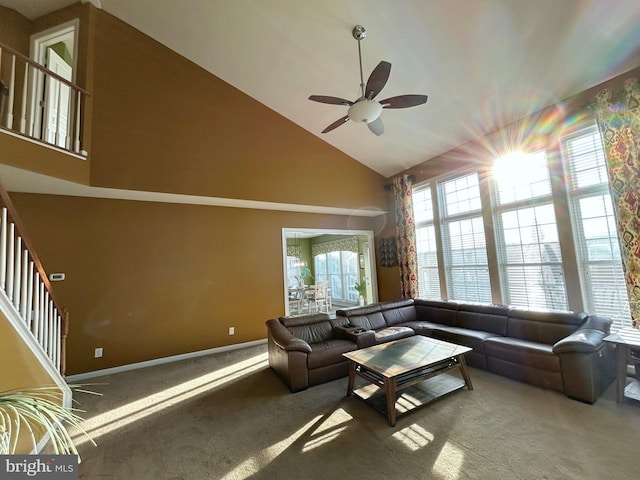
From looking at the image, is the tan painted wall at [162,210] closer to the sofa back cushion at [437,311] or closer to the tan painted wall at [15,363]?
the tan painted wall at [15,363]

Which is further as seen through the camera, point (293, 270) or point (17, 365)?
point (293, 270)

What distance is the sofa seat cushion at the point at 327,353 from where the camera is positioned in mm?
3336

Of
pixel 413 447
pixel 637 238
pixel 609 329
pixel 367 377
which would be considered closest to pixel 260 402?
pixel 367 377

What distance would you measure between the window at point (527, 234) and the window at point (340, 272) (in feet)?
15.2

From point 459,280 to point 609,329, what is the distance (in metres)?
2.19

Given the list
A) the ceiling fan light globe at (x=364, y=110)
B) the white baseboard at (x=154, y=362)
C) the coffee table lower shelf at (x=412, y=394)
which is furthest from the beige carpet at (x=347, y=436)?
the ceiling fan light globe at (x=364, y=110)

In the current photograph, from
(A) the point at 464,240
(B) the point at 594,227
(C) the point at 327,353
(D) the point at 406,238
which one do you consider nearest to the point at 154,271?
(C) the point at 327,353

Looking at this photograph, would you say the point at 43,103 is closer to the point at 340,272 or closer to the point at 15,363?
the point at 15,363

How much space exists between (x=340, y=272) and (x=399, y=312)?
463cm

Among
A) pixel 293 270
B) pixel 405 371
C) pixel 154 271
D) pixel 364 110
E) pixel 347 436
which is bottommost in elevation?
pixel 347 436

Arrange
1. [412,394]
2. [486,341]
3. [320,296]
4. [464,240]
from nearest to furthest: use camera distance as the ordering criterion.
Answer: [412,394], [486,341], [464,240], [320,296]

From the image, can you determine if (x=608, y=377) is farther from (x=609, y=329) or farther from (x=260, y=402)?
(x=260, y=402)

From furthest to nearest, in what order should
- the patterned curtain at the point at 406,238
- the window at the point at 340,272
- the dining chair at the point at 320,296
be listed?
1. the window at the point at 340,272
2. the dining chair at the point at 320,296
3. the patterned curtain at the point at 406,238

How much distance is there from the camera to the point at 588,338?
2.80 m
